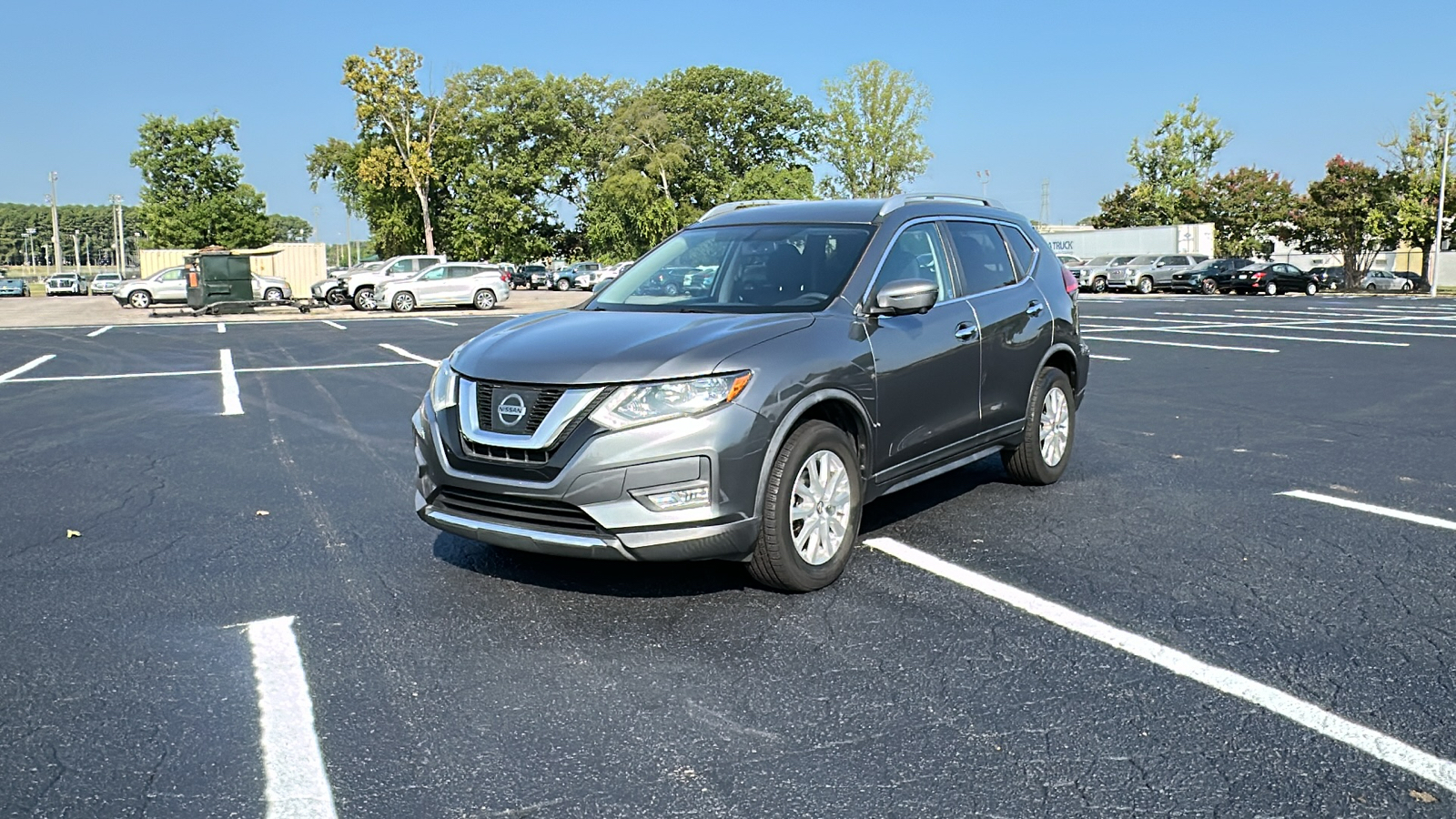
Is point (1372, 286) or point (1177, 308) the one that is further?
point (1372, 286)

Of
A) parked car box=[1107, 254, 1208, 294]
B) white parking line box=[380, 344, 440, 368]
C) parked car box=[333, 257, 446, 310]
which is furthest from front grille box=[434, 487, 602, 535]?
parked car box=[1107, 254, 1208, 294]

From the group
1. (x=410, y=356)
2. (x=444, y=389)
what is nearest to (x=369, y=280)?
(x=410, y=356)

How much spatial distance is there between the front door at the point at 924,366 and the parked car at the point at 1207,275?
41.9 m

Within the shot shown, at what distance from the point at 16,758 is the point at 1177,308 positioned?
3183 cm

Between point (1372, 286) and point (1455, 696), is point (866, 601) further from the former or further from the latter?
point (1372, 286)

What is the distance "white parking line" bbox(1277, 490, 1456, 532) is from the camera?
5766 millimetres

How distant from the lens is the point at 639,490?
420 cm

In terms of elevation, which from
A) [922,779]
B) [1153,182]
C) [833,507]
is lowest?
[922,779]

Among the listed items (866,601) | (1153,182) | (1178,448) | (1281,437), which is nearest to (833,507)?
(866,601)

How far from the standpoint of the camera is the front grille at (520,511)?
4258 millimetres

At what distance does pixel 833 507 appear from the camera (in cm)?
473

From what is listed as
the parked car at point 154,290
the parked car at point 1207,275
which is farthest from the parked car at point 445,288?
the parked car at point 1207,275

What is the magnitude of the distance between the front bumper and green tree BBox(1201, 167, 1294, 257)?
59211 millimetres

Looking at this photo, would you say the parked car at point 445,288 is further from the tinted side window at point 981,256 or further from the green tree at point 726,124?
the green tree at point 726,124
